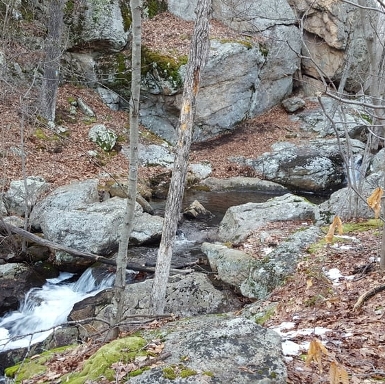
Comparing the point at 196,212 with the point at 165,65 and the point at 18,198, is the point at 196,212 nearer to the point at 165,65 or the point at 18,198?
Result: the point at 18,198

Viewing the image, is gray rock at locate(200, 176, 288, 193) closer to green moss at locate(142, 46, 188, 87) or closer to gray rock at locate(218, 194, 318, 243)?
green moss at locate(142, 46, 188, 87)

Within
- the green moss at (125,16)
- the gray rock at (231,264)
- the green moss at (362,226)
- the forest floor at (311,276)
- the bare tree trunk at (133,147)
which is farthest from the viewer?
the green moss at (125,16)

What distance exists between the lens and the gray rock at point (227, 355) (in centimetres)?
239

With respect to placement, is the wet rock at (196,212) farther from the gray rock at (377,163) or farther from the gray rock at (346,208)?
the gray rock at (377,163)

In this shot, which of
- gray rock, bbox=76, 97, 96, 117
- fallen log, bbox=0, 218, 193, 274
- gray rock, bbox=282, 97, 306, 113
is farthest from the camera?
gray rock, bbox=282, 97, 306, 113

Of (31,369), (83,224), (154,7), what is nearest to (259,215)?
(83,224)

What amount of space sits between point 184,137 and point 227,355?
11.7ft

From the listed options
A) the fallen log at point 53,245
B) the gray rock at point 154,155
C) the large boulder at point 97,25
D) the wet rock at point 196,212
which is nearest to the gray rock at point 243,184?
the gray rock at point 154,155

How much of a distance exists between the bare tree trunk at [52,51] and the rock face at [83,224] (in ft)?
17.4

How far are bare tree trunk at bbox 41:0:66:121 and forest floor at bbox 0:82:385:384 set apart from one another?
88cm

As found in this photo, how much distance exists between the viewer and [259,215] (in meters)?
10.1

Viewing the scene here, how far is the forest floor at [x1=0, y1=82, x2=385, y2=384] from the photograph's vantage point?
9.85 ft

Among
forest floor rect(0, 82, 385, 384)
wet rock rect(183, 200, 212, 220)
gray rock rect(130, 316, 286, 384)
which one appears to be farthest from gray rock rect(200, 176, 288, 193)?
gray rock rect(130, 316, 286, 384)

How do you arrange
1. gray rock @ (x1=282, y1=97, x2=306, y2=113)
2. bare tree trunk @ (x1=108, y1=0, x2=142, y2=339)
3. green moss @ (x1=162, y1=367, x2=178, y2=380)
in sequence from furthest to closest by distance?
gray rock @ (x1=282, y1=97, x2=306, y2=113) → bare tree trunk @ (x1=108, y1=0, x2=142, y2=339) → green moss @ (x1=162, y1=367, x2=178, y2=380)
